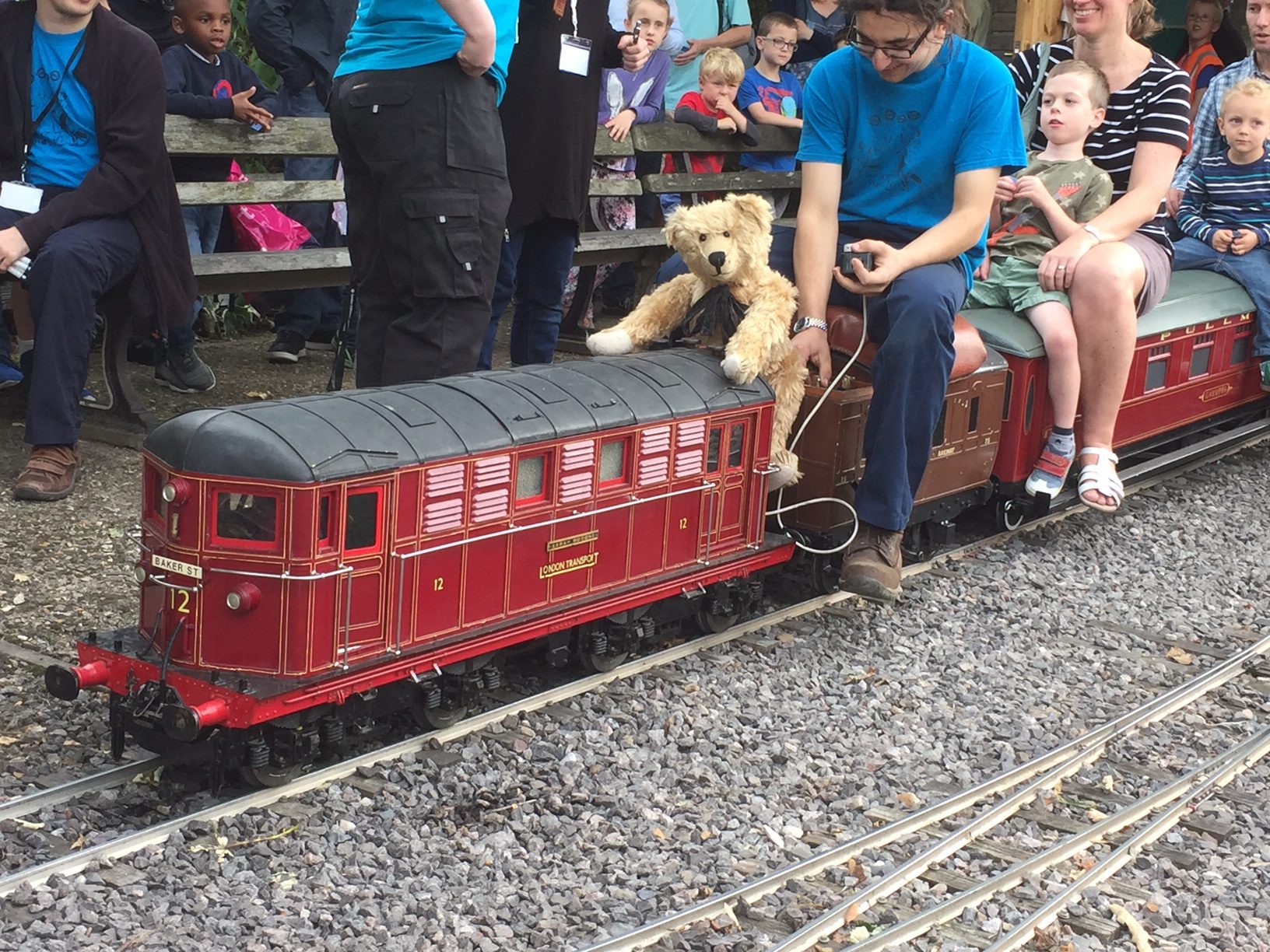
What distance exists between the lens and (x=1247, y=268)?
914 centimetres

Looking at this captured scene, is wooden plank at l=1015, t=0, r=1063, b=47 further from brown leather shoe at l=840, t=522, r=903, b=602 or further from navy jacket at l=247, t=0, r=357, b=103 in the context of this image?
brown leather shoe at l=840, t=522, r=903, b=602

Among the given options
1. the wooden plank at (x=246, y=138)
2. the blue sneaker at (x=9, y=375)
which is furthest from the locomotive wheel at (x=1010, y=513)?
the blue sneaker at (x=9, y=375)

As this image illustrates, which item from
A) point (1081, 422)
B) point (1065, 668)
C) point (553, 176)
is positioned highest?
point (553, 176)

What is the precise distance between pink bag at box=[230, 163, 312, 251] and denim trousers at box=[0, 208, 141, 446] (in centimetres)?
213

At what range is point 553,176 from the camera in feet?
23.5

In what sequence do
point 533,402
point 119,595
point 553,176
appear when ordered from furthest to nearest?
point 553,176 < point 119,595 < point 533,402

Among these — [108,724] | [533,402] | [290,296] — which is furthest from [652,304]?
[290,296]

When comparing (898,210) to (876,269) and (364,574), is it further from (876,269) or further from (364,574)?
(364,574)

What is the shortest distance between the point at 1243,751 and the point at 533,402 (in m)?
2.65

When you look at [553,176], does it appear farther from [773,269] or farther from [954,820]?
[954,820]

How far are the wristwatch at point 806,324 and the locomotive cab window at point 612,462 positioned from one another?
3.68 ft

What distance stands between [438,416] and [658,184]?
5975mm

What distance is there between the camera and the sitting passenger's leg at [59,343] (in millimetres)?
6844

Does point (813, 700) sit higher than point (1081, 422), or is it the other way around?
point (1081, 422)
